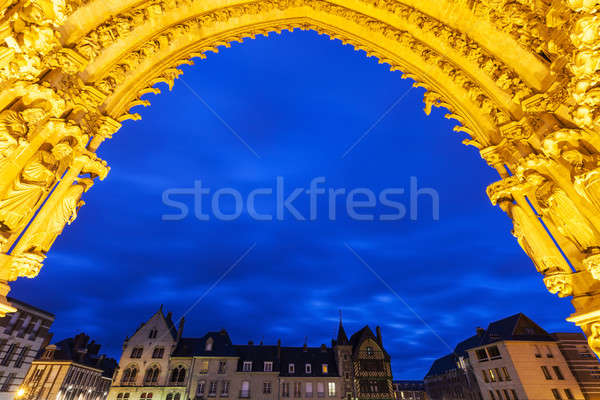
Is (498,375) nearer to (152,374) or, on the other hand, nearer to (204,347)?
(204,347)

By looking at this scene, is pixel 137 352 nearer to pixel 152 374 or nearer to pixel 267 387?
pixel 152 374

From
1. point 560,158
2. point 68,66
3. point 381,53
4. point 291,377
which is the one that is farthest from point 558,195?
point 291,377

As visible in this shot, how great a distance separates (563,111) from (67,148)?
743 centimetres

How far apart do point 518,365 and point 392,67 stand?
30.4 meters

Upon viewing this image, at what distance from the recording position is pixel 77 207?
405cm

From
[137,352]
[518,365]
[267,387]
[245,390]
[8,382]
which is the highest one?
[137,352]

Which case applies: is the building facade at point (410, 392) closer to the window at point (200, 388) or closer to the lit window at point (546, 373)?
the lit window at point (546, 373)

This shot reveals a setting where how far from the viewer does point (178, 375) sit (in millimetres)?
28281

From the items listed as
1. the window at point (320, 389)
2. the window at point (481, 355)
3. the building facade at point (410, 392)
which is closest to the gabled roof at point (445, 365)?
the window at point (481, 355)

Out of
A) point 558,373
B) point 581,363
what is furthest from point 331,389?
point 581,363

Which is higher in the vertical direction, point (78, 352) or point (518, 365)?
point (78, 352)

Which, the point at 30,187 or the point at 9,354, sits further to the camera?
the point at 9,354

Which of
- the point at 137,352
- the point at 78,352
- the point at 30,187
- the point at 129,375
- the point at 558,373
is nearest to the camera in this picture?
the point at 30,187

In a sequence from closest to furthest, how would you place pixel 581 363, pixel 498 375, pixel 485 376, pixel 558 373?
pixel 558 373
pixel 581 363
pixel 498 375
pixel 485 376
